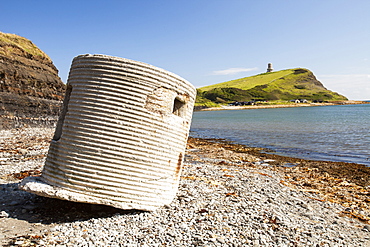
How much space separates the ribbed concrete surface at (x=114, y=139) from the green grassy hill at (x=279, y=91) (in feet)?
428

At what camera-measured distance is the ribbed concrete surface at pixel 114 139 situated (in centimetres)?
601

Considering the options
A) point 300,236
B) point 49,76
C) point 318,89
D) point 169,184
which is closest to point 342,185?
point 300,236

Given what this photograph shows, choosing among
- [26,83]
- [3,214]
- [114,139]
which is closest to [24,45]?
[26,83]

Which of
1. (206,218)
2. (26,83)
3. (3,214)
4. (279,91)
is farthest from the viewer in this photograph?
(279,91)

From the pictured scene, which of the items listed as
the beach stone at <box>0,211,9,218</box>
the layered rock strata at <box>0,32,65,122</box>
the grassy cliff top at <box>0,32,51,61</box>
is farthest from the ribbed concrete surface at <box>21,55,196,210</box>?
the grassy cliff top at <box>0,32,51,61</box>

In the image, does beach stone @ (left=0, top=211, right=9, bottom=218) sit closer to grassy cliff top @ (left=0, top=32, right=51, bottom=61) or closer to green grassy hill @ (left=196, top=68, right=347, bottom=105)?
grassy cliff top @ (left=0, top=32, right=51, bottom=61)

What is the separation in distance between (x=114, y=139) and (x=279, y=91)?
15646 cm

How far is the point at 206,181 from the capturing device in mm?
9664

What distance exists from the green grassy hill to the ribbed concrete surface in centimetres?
13036

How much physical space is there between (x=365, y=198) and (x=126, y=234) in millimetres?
8228

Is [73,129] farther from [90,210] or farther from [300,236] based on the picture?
[300,236]

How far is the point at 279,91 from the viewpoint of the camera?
15300 centimetres

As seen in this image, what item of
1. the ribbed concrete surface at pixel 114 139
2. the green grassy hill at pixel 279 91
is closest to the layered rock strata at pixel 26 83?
the ribbed concrete surface at pixel 114 139

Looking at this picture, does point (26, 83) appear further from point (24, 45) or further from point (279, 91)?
point (279, 91)
